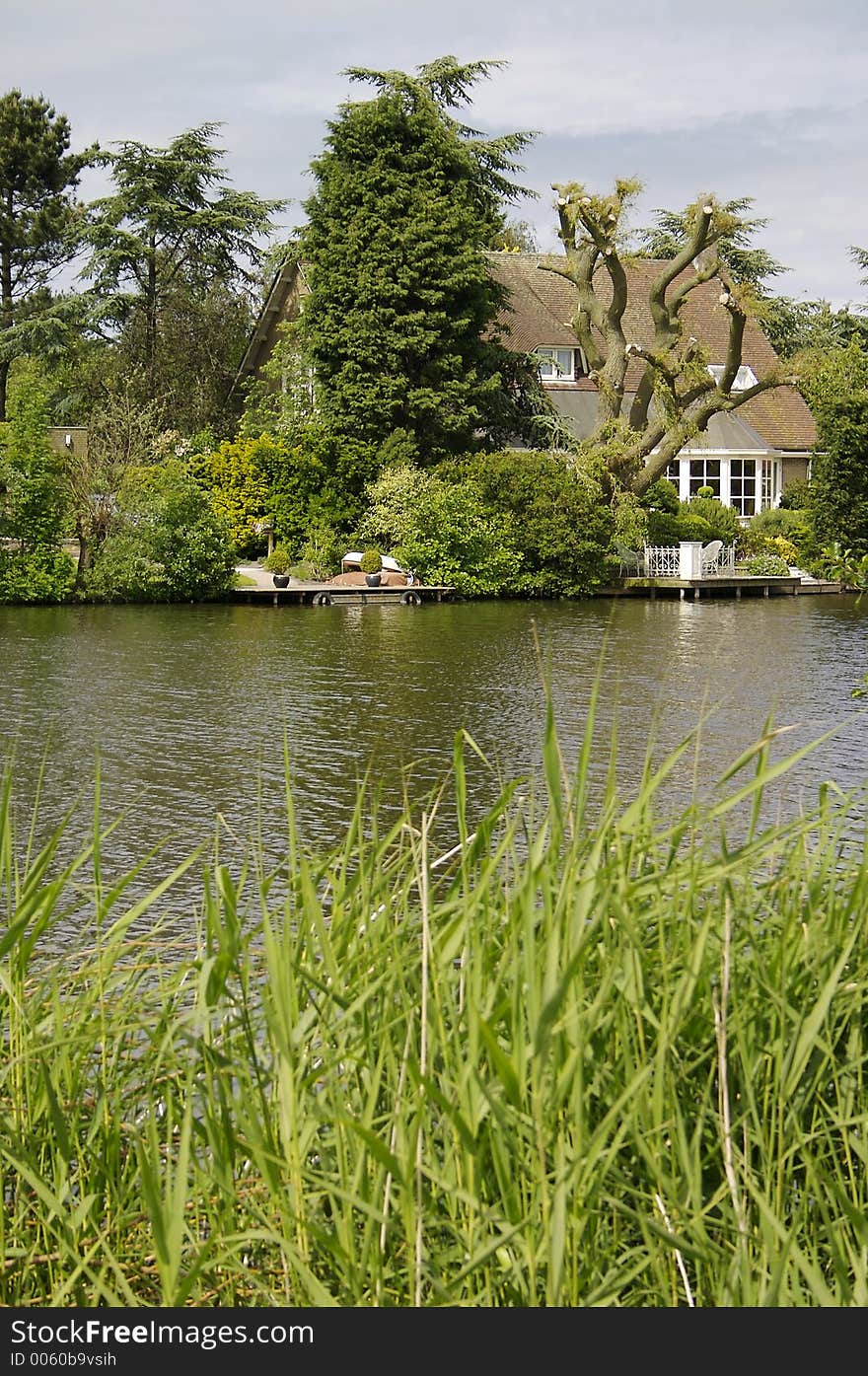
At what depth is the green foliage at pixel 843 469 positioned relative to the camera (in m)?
39.0

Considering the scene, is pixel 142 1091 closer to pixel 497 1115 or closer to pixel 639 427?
pixel 497 1115

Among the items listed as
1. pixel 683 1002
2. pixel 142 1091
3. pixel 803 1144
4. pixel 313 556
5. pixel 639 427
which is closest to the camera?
pixel 683 1002

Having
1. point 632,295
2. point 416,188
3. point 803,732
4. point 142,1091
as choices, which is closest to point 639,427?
point 416,188

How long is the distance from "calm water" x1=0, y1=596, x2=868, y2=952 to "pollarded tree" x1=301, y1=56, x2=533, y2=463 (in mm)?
9142

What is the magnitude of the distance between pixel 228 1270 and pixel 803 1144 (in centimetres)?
107

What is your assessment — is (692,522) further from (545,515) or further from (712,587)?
(545,515)

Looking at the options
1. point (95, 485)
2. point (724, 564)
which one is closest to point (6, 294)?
point (95, 485)

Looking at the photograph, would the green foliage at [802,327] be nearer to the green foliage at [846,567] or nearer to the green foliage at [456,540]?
the green foliage at [456,540]

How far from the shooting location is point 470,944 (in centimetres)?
296

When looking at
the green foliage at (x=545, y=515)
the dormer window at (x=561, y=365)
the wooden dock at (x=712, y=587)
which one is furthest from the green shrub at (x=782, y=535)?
the dormer window at (x=561, y=365)

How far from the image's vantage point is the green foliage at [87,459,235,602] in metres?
31.7

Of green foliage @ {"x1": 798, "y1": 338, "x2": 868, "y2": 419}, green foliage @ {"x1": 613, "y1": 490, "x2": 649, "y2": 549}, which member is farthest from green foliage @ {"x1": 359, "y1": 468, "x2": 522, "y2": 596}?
green foliage @ {"x1": 798, "y1": 338, "x2": 868, "y2": 419}

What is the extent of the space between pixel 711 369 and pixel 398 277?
1477 centimetres

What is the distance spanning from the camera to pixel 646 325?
165ft
